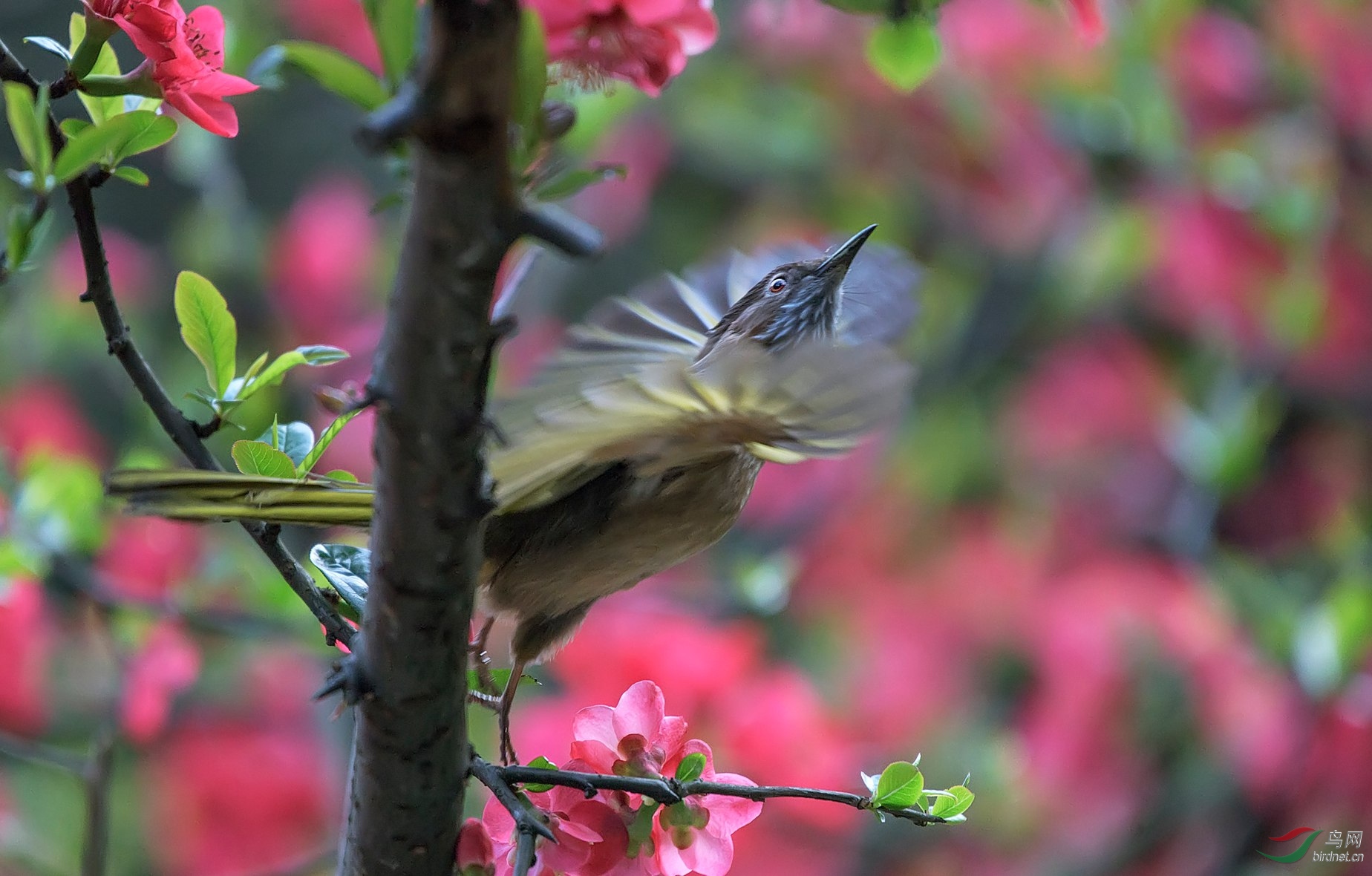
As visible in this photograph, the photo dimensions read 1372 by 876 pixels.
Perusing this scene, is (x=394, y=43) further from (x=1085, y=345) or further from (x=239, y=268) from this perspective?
(x=1085, y=345)

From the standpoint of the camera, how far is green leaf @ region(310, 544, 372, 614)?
0.65 metres

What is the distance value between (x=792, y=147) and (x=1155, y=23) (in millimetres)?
772

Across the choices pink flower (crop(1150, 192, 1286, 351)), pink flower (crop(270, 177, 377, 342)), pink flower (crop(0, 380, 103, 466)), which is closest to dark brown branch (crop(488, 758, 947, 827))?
pink flower (crop(270, 177, 377, 342))

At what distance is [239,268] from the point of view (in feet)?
6.79

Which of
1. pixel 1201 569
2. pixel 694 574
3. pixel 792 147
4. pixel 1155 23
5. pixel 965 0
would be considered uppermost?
pixel 965 0

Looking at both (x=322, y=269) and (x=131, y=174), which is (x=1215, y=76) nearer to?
(x=322, y=269)

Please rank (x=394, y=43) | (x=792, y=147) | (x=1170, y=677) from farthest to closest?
(x=792, y=147)
(x=1170, y=677)
(x=394, y=43)

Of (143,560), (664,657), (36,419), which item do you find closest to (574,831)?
(664,657)

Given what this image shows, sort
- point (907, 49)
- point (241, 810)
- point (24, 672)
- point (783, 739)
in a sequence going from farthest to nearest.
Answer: point (241, 810), point (24, 672), point (783, 739), point (907, 49)

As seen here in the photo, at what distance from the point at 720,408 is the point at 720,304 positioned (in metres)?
0.64

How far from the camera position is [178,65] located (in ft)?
1.98

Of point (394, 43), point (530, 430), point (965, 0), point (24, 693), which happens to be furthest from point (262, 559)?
point (965, 0)

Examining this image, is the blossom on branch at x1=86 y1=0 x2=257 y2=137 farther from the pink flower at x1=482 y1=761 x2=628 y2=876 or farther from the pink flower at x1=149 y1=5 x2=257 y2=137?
the pink flower at x1=482 y1=761 x2=628 y2=876

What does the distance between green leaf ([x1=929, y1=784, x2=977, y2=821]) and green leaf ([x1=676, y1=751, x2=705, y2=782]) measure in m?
0.14
